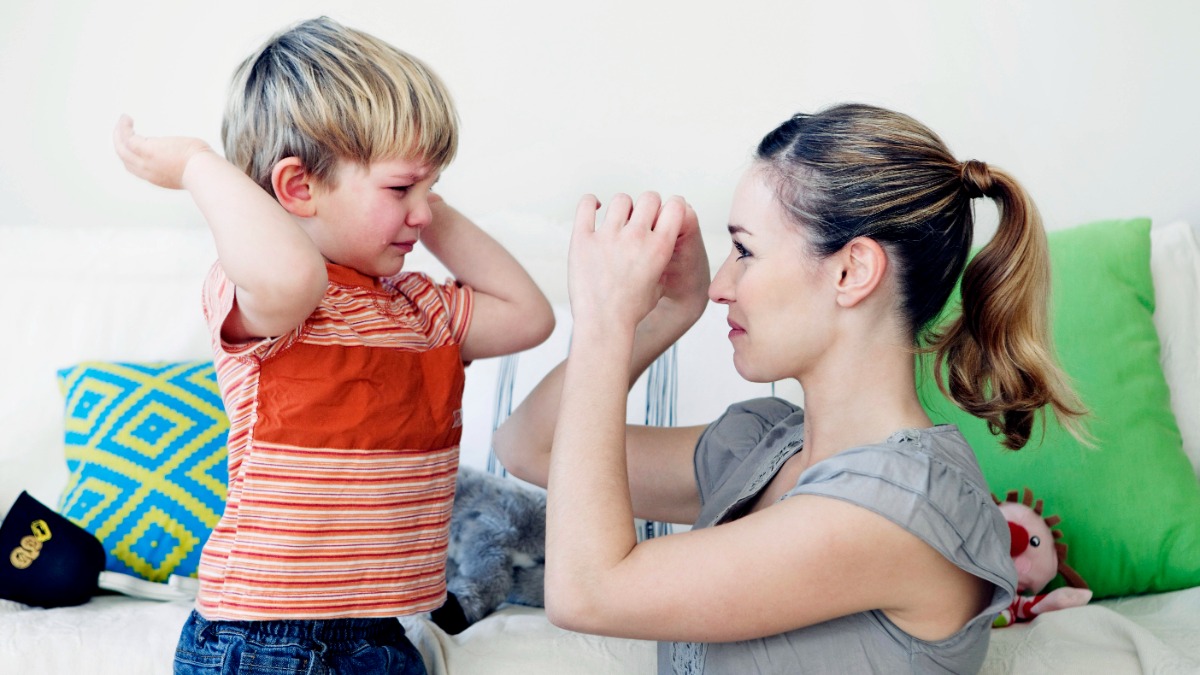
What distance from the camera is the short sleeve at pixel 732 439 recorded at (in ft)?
4.53

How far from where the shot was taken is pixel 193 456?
1.80 m

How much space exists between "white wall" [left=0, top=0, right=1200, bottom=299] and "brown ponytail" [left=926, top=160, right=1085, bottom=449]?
115 centimetres

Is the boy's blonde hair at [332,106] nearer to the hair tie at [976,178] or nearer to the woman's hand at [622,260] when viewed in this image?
the woman's hand at [622,260]

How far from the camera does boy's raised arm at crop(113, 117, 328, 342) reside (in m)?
1.07

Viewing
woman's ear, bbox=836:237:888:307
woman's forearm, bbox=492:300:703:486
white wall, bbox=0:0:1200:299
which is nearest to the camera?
woman's ear, bbox=836:237:888:307

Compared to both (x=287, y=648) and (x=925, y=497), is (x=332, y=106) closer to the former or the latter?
(x=287, y=648)

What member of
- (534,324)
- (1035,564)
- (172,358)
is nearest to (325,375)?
(534,324)

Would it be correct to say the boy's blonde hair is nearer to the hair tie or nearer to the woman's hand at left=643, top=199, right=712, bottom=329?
the woman's hand at left=643, top=199, right=712, bottom=329

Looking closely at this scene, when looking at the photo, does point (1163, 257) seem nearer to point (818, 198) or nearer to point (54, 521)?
point (818, 198)

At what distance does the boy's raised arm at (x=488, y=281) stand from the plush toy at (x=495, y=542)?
37 cm

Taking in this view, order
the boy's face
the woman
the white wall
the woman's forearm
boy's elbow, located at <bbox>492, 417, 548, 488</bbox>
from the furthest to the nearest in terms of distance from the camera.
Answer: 1. the white wall
2. boy's elbow, located at <bbox>492, 417, 548, 488</bbox>
3. the woman's forearm
4. the boy's face
5. the woman

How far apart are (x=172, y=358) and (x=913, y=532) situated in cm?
146

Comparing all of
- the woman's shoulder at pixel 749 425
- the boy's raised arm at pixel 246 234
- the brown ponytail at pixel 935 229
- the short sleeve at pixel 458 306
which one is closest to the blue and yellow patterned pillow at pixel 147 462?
the short sleeve at pixel 458 306

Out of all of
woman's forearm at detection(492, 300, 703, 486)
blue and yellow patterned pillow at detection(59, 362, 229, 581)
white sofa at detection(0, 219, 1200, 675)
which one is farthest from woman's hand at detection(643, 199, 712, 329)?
blue and yellow patterned pillow at detection(59, 362, 229, 581)
